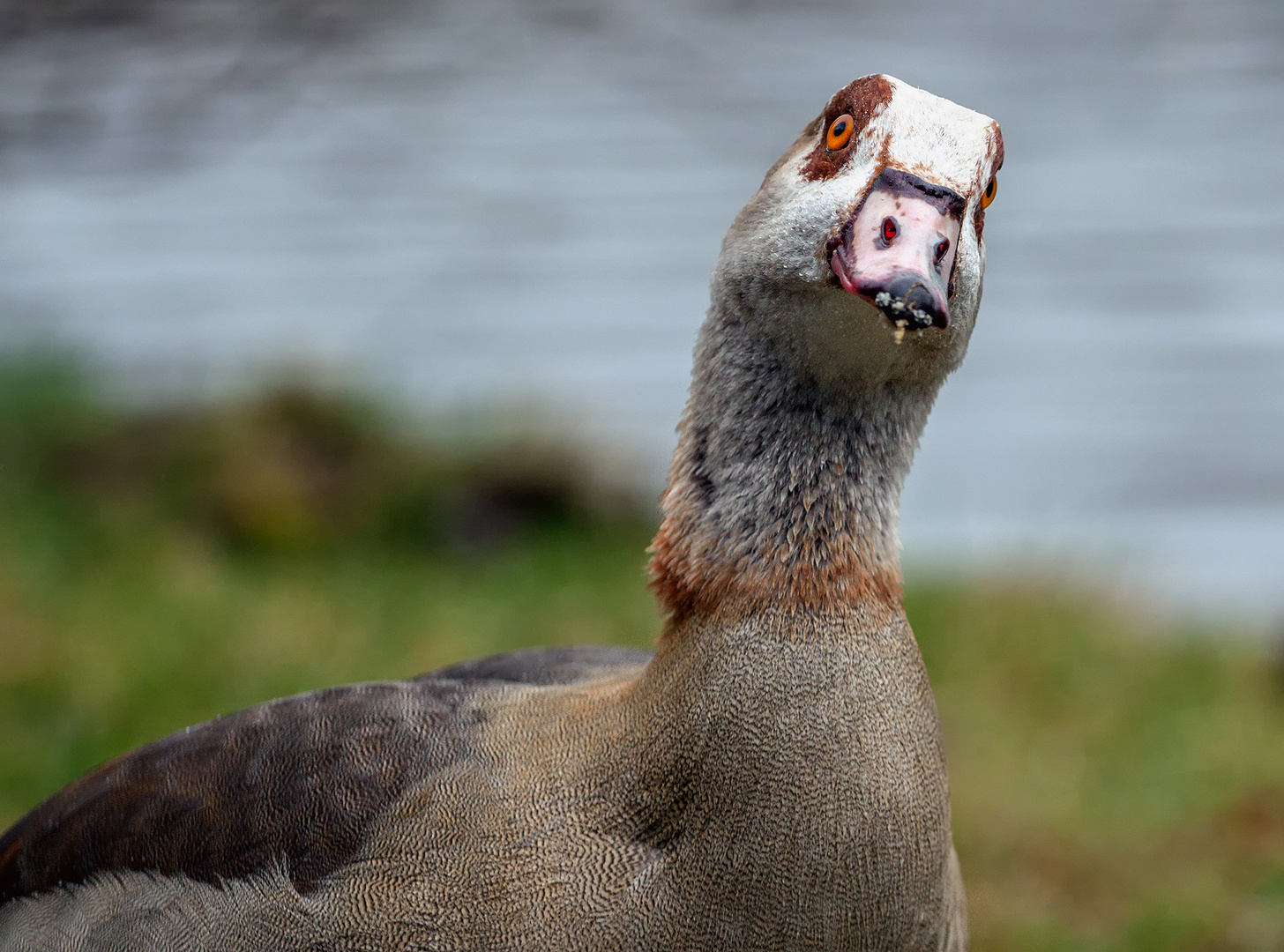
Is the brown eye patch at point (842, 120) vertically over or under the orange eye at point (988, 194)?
over

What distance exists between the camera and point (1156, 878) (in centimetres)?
428

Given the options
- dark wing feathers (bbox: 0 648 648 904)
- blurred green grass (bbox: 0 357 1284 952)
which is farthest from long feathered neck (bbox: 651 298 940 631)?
blurred green grass (bbox: 0 357 1284 952)

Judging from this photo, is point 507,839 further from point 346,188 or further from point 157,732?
point 346,188

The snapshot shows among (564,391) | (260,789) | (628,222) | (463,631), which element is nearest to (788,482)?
(260,789)

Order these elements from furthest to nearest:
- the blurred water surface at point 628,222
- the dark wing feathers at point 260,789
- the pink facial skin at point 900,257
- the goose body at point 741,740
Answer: the blurred water surface at point 628,222 < the dark wing feathers at point 260,789 < the goose body at point 741,740 < the pink facial skin at point 900,257

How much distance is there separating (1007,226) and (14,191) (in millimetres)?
5483

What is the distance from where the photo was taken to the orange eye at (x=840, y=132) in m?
2.39

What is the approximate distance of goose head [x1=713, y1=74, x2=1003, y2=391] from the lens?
2.21 m

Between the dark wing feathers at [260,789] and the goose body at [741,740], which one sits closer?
the goose body at [741,740]

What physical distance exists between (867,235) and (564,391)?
204 inches

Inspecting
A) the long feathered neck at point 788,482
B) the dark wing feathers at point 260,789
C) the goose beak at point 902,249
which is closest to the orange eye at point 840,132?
the goose beak at point 902,249

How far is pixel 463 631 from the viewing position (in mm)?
5164

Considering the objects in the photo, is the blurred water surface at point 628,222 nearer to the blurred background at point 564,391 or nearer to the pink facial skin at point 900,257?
the blurred background at point 564,391

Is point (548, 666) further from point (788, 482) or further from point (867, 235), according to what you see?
point (867, 235)
